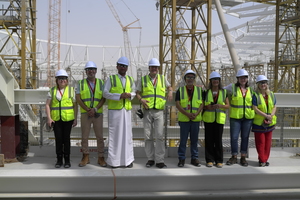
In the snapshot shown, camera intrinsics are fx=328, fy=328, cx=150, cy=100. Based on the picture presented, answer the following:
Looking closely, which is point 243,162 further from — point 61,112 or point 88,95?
point 61,112

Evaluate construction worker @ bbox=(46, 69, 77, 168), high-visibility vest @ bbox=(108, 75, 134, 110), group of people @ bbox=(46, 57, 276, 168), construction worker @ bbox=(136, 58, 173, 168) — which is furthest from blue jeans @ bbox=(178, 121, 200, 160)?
construction worker @ bbox=(46, 69, 77, 168)

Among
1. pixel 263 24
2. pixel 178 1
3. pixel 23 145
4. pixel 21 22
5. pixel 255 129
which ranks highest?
pixel 263 24

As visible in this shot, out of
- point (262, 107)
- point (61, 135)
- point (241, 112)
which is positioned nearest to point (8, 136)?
point (61, 135)

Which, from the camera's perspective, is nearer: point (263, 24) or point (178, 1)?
point (178, 1)

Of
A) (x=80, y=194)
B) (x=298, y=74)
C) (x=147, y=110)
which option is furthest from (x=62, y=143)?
(x=298, y=74)

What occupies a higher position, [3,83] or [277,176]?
[3,83]

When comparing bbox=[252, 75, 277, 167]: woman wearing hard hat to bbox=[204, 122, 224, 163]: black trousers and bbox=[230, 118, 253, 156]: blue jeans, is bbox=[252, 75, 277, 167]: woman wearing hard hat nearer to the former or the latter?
bbox=[230, 118, 253, 156]: blue jeans

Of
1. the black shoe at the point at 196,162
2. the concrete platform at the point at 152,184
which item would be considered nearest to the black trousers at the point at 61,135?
the concrete platform at the point at 152,184

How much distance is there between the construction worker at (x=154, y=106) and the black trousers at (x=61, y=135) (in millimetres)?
1253

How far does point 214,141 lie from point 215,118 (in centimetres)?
40

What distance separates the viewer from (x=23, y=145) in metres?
6.04

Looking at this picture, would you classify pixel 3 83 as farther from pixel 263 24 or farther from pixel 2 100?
pixel 263 24

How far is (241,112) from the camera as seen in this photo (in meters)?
5.53

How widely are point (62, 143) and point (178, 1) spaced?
19373mm
